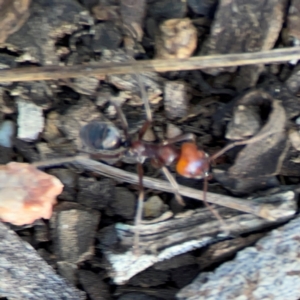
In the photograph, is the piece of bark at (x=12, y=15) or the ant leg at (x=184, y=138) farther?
the ant leg at (x=184, y=138)

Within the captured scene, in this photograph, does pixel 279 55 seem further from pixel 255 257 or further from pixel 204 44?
pixel 255 257

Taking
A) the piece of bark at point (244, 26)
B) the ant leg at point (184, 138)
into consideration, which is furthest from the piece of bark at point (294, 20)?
the ant leg at point (184, 138)

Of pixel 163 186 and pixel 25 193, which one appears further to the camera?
pixel 163 186

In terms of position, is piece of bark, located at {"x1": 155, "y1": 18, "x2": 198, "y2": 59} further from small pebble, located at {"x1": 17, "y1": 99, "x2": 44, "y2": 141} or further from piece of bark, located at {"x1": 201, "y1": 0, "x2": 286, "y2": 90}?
small pebble, located at {"x1": 17, "y1": 99, "x2": 44, "y2": 141}

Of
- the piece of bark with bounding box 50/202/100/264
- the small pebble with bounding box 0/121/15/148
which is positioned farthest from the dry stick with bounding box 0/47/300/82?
the piece of bark with bounding box 50/202/100/264

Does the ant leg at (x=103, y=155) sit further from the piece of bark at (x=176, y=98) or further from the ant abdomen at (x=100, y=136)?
the piece of bark at (x=176, y=98)

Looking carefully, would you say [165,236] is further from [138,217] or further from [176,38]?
[176,38]

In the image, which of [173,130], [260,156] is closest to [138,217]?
[173,130]

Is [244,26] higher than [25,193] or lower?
higher
